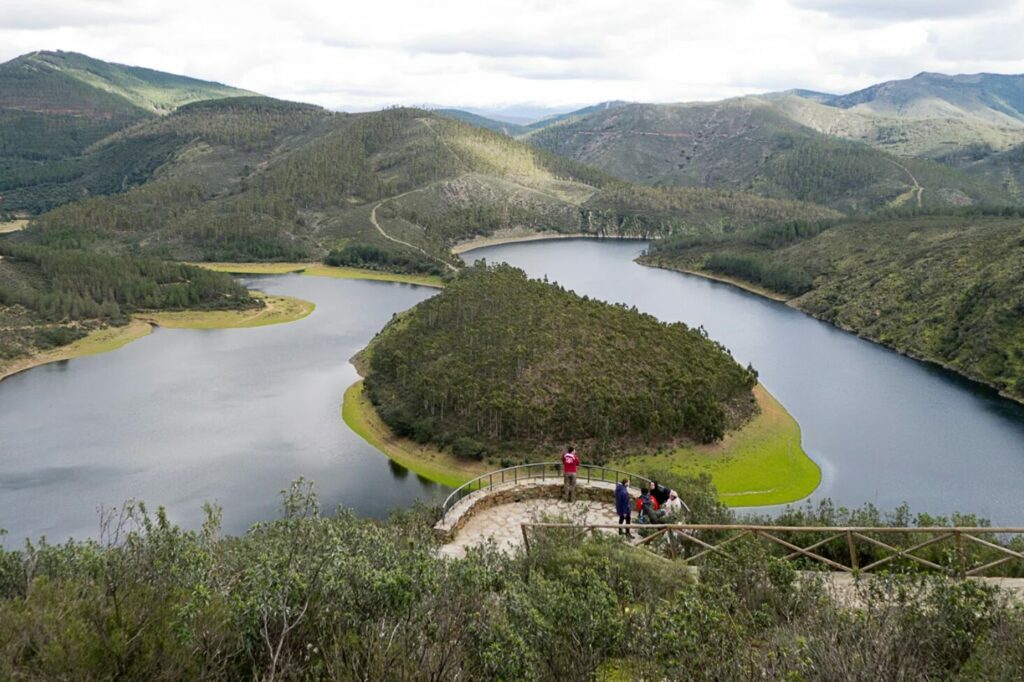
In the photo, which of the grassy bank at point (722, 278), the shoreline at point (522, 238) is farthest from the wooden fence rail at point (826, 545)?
the shoreline at point (522, 238)

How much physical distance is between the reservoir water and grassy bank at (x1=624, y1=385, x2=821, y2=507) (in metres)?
1.55

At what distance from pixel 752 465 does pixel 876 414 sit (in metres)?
18.9

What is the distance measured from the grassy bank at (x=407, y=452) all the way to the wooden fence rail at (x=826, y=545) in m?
28.9

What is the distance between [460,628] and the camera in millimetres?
11500

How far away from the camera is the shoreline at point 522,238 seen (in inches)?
6796

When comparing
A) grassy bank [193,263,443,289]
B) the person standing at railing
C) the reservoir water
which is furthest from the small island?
grassy bank [193,263,443,289]

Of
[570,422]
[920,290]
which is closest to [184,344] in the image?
[570,422]

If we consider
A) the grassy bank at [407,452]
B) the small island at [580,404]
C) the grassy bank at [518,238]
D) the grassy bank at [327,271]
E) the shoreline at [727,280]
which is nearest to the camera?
the grassy bank at [407,452]

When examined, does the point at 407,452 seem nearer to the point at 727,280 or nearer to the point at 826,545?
the point at 826,545

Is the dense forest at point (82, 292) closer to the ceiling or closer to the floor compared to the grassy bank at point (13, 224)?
closer to the floor

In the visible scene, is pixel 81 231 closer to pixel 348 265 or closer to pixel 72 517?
pixel 348 265

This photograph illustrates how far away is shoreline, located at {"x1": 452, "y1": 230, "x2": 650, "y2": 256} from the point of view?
6796 inches

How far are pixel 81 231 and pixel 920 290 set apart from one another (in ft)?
513

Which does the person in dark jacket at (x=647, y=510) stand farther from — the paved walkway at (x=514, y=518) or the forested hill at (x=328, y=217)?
the forested hill at (x=328, y=217)
